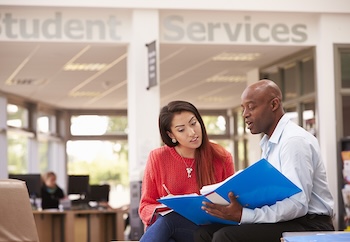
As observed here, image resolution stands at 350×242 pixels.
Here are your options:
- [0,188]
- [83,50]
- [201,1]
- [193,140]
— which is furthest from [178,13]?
[0,188]

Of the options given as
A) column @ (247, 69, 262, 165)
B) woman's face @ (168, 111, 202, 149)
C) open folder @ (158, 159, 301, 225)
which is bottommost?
open folder @ (158, 159, 301, 225)

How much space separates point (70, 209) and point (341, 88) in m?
4.37

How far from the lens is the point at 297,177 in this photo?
339cm

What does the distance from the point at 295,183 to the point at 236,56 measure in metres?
9.38

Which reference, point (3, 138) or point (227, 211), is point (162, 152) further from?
point (3, 138)

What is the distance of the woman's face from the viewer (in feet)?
13.4

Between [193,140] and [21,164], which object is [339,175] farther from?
[21,164]

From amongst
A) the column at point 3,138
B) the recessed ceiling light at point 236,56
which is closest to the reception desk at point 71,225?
the recessed ceiling light at point 236,56

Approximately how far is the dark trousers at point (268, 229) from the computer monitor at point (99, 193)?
9.10 meters

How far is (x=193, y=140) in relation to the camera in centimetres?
410

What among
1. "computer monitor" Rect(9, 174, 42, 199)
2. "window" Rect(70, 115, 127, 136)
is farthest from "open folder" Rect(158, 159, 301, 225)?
"window" Rect(70, 115, 127, 136)

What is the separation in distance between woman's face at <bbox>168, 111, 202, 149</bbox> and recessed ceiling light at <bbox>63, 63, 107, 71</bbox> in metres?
9.21

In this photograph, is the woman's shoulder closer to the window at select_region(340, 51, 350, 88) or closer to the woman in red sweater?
the woman in red sweater

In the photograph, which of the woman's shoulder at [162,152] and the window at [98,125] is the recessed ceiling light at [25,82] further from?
the woman's shoulder at [162,152]
